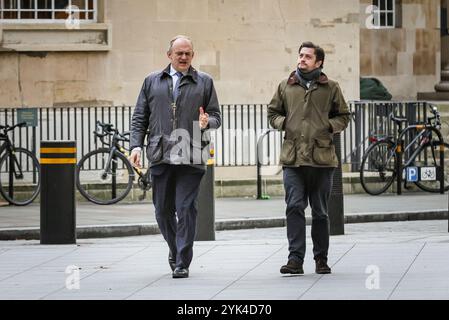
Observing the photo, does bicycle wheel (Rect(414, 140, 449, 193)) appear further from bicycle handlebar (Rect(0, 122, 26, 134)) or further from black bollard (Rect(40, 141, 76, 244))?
black bollard (Rect(40, 141, 76, 244))

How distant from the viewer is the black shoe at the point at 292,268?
35.7ft

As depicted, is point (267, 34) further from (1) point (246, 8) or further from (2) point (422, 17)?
(2) point (422, 17)

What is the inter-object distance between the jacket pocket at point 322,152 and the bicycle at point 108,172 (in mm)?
8971

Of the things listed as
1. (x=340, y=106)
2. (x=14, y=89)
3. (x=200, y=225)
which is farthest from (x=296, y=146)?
(x=14, y=89)

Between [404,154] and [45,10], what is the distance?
6261 millimetres

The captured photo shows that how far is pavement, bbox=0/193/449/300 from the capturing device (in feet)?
32.4

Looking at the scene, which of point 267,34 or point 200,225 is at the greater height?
point 267,34

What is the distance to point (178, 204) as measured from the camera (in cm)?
1094

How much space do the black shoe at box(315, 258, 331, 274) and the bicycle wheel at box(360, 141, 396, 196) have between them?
32.9 ft

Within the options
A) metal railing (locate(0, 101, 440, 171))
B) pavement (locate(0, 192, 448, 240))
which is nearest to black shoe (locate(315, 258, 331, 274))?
pavement (locate(0, 192, 448, 240))

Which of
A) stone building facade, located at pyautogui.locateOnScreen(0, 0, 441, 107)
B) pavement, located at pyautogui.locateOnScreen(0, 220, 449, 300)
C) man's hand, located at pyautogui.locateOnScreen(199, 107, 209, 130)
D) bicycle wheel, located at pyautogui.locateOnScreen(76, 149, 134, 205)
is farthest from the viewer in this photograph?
stone building facade, located at pyautogui.locateOnScreen(0, 0, 441, 107)
